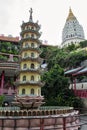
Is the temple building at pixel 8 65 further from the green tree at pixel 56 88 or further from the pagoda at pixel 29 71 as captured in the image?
the pagoda at pixel 29 71

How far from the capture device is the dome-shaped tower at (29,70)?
19.0 meters

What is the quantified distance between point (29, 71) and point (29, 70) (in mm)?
98

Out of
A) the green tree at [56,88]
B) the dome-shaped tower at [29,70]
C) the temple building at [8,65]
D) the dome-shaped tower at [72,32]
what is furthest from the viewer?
the dome-shaped tower at [72,32]

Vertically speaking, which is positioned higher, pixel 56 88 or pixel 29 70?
pixel 29 70

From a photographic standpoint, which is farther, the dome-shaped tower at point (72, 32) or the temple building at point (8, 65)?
the dome-shaped tower at point (72, 32)

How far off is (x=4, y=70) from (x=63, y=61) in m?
12.9

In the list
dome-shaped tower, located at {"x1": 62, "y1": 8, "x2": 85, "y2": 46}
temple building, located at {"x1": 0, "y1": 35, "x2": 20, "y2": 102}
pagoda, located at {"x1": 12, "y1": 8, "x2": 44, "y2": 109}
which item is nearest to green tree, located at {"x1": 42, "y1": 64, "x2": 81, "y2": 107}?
temple building, located at {"x1": 0, "y1": 35, "x2": 20, "y2": 102}

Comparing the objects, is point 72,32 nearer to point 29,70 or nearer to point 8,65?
point 8,65

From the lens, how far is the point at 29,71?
19.9m

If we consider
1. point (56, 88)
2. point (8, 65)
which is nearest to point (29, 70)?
point (56, 88)

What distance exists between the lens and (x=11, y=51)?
186 ft

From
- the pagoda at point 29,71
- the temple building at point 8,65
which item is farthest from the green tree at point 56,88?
the pagoda at point 29,71

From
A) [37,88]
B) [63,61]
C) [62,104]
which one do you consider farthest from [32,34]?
[63,61]

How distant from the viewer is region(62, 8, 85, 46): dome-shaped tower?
89188 mm
